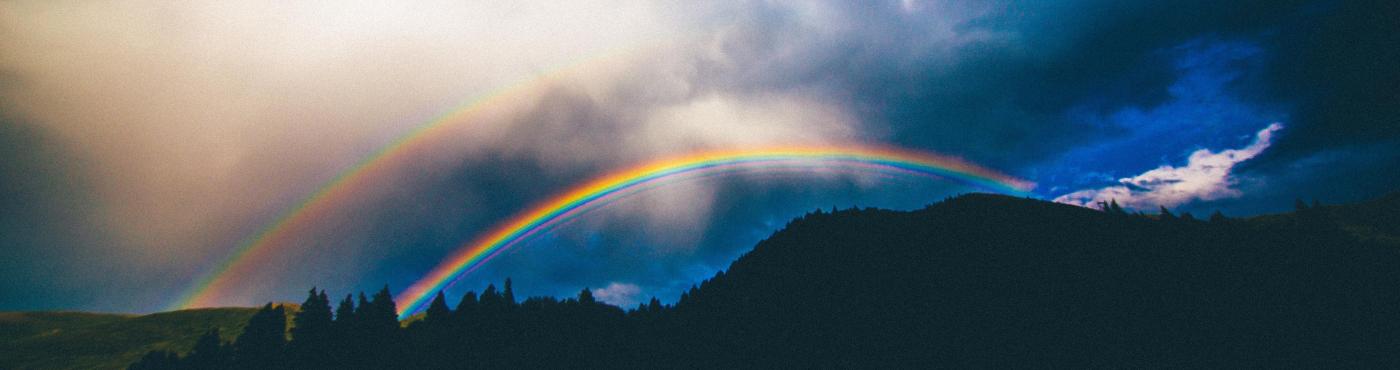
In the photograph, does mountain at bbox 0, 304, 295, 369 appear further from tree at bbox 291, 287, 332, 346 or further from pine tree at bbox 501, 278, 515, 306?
pine tree at bbox 501, 278, 515, 306

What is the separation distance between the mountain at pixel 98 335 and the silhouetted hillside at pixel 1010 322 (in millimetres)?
22559

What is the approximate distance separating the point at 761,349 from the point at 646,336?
3573 cm

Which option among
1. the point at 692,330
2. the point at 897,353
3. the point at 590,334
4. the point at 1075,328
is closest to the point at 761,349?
the point at 692,330

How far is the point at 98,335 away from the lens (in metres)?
121

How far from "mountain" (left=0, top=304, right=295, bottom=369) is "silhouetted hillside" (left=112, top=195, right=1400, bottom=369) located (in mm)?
22559

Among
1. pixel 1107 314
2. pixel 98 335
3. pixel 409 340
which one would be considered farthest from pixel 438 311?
pixel 1107 314

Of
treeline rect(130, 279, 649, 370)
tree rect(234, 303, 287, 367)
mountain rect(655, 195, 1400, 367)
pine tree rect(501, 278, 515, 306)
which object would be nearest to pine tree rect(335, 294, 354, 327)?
treeline rect(130, 279, 649, 370)

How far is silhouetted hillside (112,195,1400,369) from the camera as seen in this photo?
113 m

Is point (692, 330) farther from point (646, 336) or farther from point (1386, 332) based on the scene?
point (1386, 332)

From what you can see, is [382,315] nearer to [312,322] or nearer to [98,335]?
[312,322]

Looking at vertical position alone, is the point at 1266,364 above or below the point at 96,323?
below

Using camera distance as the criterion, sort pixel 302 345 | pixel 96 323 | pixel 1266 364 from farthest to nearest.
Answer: pixel 96 323
pixel 1266 364
pixel 302 345

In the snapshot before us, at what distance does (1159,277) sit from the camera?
163 meters

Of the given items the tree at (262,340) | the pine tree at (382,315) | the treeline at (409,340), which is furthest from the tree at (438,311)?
the tree at (262,340)
